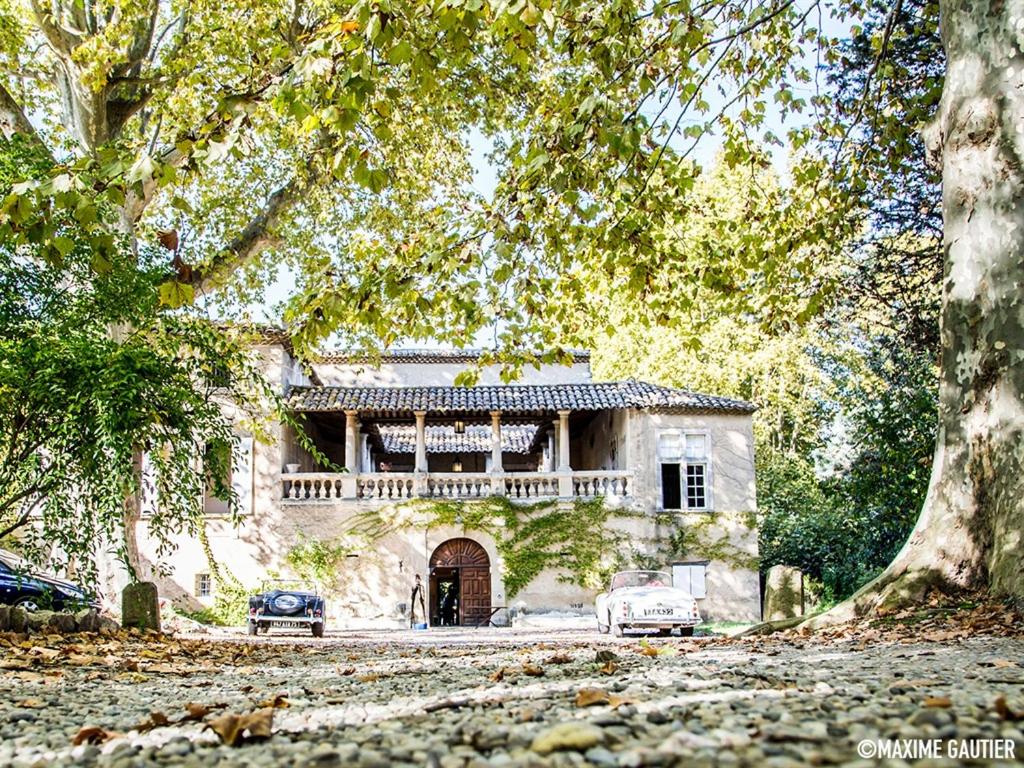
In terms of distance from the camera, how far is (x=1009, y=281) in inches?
288

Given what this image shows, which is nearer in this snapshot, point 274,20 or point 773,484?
point 274,20

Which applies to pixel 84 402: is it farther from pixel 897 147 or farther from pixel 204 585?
pixel 204 585

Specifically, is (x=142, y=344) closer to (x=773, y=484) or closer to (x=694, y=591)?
(x=694, y=591)

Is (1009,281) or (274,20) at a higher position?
(274,20)

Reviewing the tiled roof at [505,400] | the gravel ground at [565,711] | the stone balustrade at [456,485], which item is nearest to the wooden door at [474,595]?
the stone balustrade at [456,485]

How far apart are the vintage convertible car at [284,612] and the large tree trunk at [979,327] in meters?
14.3

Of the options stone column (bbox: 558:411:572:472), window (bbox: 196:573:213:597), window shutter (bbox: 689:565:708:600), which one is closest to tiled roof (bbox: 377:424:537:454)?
stone column (bbox: 558:411:572:472)

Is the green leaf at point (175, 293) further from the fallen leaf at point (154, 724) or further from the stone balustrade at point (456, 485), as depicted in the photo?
the stone balustrade at point (456, 485)

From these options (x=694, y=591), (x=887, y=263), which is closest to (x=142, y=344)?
(x=887, y=263)

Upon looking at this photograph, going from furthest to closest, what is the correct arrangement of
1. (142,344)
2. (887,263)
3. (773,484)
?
(773,484) < (887,263) < (142,344)

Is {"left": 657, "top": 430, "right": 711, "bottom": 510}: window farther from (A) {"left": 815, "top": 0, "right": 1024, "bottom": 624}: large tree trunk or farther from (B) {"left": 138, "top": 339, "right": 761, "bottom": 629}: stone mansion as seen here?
(A) {"left": 815, "top": 0, "right": 1024, "bottom": 624}: large tree trunk

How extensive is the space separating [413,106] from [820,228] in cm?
1007

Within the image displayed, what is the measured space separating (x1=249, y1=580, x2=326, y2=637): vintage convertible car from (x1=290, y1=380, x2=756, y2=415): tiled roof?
802cm

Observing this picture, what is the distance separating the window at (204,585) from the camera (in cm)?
2612
